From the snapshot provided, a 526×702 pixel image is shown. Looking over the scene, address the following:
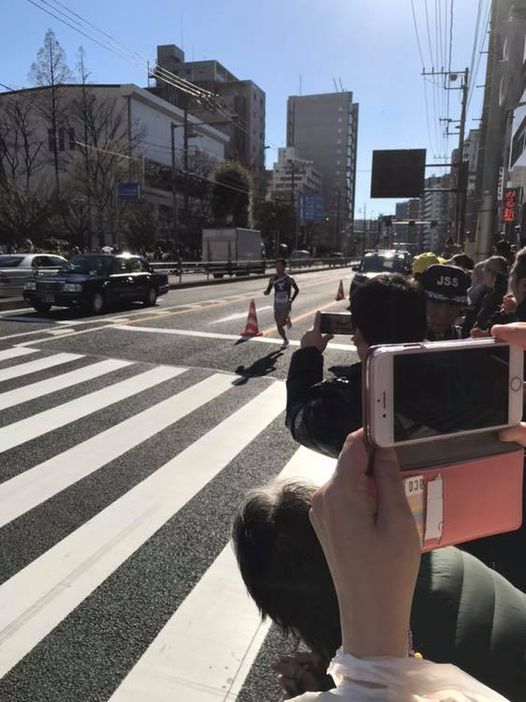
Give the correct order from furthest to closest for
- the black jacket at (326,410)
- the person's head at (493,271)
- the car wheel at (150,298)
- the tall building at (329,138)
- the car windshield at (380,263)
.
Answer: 1. the tall building at (329,138)
2. the car windshield at (380,263)
3. the car wheel at (150,298)
4. the person's head at (493,271)
5. the black jacket at (326,410)

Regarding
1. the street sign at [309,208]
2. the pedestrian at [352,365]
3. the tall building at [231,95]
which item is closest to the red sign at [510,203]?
the pedestrian at [352,365]

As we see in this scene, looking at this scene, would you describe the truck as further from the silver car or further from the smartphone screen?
the smartphone screen

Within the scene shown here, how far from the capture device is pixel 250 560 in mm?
1322

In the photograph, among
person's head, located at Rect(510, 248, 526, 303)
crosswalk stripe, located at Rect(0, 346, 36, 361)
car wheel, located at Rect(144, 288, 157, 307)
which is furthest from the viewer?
car wheel, located at Rect(144, 288, 157, 307)

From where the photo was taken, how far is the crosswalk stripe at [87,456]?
4043mm

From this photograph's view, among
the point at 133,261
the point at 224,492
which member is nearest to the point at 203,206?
the point at 133,261

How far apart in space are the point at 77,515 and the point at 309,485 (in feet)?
9.64

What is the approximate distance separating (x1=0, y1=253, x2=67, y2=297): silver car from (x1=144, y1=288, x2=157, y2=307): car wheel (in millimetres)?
4071

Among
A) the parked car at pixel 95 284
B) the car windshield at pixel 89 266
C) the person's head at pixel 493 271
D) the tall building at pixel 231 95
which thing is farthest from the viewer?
the tall building at pixel 231 95

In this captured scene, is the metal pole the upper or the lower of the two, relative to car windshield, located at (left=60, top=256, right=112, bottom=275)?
upper

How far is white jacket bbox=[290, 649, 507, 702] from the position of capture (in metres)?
0.82

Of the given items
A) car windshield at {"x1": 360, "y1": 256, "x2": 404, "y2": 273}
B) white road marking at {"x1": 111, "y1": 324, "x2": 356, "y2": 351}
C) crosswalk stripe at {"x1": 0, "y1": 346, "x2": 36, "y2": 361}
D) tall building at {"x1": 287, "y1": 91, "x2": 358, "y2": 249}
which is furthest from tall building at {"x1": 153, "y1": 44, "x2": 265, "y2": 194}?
crosswalk stripe at {"x1": 0, "y1": 346, "x2": 36, "y2": 361}

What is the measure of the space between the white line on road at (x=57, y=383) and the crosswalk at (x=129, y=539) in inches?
1.7

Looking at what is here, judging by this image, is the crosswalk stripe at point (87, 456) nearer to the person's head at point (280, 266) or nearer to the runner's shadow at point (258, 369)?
the runner's shadow at point (258, 369)
